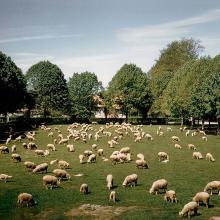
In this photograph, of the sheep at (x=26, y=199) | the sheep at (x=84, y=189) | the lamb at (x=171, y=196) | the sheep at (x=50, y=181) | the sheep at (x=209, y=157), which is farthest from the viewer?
the sheep at (x=209, y=157)

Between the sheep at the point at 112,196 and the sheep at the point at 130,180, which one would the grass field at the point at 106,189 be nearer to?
the sheep at the point at 112,196

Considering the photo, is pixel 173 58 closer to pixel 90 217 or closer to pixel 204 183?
pixel 204 183

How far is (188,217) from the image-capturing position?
22.7m

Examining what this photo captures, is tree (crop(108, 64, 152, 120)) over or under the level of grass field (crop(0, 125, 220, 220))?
over

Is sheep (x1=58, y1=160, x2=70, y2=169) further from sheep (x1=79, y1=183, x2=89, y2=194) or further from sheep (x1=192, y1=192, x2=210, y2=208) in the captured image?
sheep (x1=192, y1=192, x2=210, y2=208)

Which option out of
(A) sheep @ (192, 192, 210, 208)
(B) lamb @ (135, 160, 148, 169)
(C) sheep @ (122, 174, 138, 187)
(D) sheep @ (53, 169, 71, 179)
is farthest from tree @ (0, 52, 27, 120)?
(A) sheep @ (192, 192, 210, 208)

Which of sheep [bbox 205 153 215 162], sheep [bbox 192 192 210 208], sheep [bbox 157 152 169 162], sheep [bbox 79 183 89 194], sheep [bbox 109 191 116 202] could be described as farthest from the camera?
sheep [bbox 157 152 169 162]

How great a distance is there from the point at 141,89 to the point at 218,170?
73.9m

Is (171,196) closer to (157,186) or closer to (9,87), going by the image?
(157,186)

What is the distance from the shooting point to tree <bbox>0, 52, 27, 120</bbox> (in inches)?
3484

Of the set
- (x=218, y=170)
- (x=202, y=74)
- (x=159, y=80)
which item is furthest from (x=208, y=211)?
(x=159, y=80)

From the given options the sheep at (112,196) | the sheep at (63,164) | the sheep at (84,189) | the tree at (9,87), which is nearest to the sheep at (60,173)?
the sheep at (84,189)

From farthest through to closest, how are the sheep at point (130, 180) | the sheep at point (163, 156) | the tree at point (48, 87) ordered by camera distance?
the tree at point (48, 87) < the sheep at point (163, 156) < the sheep at point (130, 180)

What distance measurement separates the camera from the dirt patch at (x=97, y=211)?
920 inches
